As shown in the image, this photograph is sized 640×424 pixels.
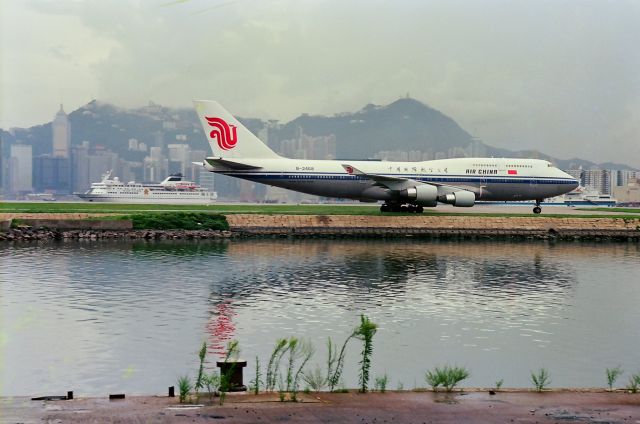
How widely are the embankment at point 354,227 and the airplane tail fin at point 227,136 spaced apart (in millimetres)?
6218

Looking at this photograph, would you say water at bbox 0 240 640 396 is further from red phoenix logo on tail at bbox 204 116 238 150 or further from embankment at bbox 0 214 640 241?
red phoenix logo on tail at bbox 204 116 238 150

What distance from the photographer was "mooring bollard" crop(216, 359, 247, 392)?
1720cm

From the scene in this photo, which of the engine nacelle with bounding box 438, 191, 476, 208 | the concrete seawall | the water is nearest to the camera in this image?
the water

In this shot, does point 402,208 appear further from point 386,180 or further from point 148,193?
point 148,193

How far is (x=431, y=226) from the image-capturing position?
7331 centimetres

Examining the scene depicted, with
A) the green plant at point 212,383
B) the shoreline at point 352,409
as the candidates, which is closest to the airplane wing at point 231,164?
the green plant at point 212,383

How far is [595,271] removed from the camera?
49938 millimetres

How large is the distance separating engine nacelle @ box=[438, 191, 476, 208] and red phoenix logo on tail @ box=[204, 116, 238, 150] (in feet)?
65.7

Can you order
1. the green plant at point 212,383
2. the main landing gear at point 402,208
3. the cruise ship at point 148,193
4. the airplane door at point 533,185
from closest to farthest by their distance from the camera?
the green plant at point 212,383
the main landing gear at point 402,208
the airplane door at point 533,185
the cruise ship at point 148,193

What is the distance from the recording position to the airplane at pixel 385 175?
72.3 m

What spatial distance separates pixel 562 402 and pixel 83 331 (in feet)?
56.2

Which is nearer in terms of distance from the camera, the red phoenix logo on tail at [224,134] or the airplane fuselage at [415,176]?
the airplane fuselage at [415,176]

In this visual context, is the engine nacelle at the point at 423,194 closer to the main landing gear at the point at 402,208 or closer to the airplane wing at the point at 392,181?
the airplane wing at the point at 392,181

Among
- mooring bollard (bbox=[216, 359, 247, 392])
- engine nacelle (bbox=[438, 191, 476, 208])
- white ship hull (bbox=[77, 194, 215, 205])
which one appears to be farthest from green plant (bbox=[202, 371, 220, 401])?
white ship hull (bbox=[77, 194, 215, 205])
